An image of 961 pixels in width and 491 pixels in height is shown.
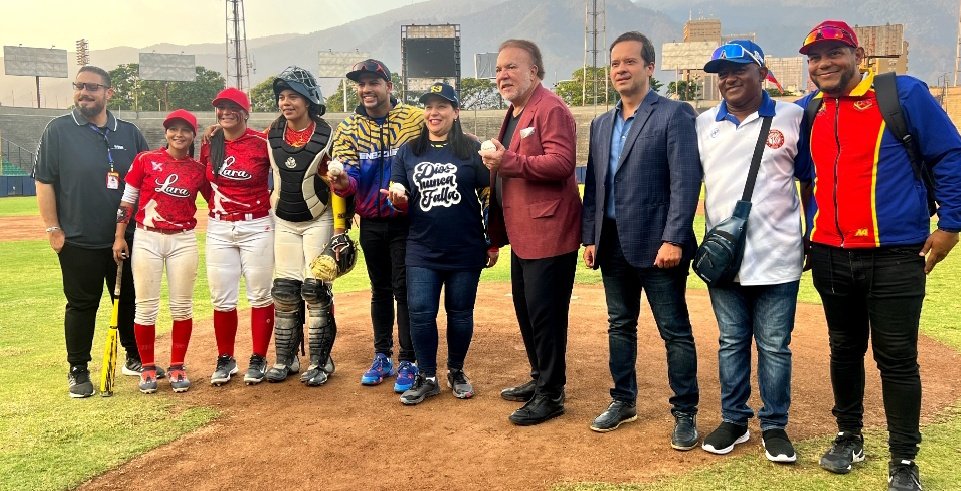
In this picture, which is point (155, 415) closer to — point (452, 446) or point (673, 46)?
point (452, 446)

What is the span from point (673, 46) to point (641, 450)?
64857 mm

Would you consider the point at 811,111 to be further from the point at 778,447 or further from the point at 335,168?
the point at 335,168

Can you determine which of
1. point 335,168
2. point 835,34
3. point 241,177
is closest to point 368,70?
point 335,168

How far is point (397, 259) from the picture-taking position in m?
5.11

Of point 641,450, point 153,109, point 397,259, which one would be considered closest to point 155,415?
point 397,259

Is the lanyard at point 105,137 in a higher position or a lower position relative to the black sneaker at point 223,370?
higher

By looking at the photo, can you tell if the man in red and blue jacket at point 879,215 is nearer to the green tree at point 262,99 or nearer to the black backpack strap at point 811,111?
the black backpack strap at point 811,111

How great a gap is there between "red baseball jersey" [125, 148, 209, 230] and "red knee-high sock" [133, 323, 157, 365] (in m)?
0.77

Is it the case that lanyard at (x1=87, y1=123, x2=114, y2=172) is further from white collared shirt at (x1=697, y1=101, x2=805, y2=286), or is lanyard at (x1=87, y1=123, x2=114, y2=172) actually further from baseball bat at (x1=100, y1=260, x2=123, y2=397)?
white collared shirt at (x1=697, y1=101, x2=805, y2=286)

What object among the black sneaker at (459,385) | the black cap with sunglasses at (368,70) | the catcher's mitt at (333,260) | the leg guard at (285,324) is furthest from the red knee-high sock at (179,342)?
the black cap with sunglasses at (368,70)

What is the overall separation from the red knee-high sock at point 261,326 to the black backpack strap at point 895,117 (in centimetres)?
422

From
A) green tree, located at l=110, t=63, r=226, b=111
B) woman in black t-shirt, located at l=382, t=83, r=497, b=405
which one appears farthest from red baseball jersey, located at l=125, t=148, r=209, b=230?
green tree, located at l=110, t=63, r=226, b=111

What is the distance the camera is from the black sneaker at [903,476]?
3.23 metres

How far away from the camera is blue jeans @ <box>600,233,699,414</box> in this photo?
13.0 feet
